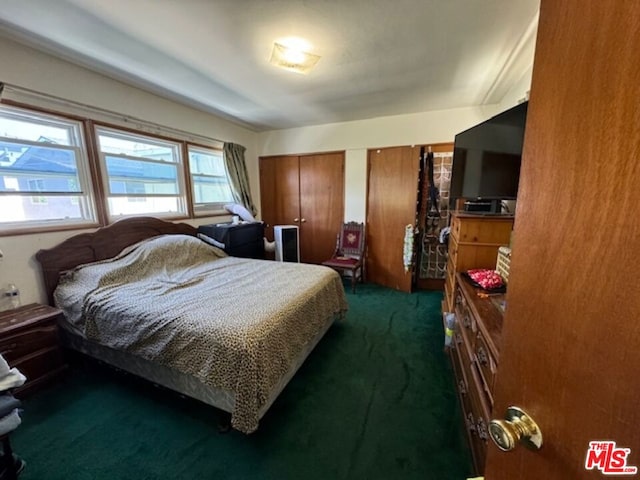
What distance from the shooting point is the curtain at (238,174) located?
393 centimetres

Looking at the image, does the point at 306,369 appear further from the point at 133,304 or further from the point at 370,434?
the point at 133,304

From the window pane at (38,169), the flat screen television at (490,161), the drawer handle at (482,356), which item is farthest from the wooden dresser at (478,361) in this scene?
the window pane at (38,169)

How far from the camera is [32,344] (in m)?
1.84

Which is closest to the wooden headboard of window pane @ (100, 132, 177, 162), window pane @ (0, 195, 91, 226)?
window pane @ (0, 195, 91, 226)

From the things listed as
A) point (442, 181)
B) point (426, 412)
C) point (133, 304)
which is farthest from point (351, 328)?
point (442, 181)

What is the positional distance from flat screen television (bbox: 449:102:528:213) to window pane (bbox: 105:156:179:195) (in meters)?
3.18

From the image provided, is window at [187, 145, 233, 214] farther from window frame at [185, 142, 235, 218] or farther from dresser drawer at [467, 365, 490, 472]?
dresser drawer at [467, 365, 490, 472]

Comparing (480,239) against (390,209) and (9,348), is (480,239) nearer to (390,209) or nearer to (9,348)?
(390,209)

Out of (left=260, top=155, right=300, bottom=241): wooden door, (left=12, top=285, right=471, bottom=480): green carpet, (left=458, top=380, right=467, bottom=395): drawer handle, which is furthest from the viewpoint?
(left=260, top=155, right=300, bottom=241): wooden door

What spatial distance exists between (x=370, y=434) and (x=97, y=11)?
3.03 metres

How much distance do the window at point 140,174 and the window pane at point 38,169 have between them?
25cm

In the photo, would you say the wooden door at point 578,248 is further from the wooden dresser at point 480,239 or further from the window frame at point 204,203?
the window frame at point 204,203

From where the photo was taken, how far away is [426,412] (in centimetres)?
171

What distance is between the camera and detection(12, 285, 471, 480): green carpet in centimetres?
137
